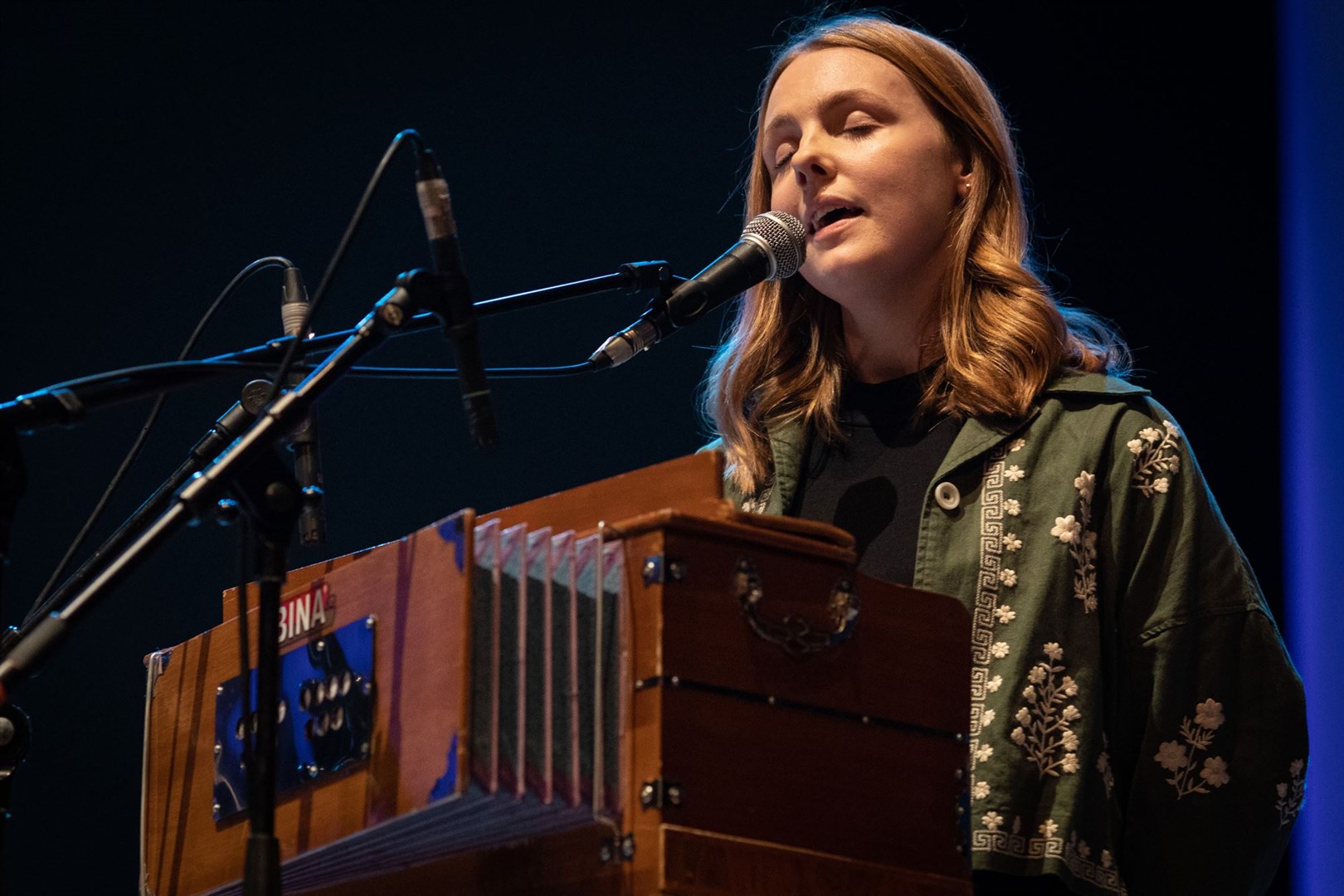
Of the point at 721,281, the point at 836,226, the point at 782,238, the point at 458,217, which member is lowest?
the point at 721,281

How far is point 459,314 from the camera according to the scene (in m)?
1.63

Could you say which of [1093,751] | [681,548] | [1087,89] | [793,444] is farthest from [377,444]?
[681,548]

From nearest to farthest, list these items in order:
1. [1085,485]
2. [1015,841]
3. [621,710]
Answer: [621,710]
[1015,841]
[1085,485]

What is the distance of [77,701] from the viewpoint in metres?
3.63

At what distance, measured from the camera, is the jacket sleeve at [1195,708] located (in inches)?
83.7

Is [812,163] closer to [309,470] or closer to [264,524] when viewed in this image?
[309,470]

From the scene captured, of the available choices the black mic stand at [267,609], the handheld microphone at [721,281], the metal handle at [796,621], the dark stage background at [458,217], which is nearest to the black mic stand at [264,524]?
the black mic stand at [267,609]

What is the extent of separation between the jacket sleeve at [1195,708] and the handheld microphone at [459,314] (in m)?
1.06

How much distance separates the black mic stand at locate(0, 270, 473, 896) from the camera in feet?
4.77

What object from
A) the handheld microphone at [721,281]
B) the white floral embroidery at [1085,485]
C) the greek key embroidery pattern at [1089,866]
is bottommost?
the greek key embroidery pattern at [1089,866]

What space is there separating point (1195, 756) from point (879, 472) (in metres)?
0.66

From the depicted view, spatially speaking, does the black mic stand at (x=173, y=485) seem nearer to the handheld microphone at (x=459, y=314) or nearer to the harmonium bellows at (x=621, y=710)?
the harmonium bellows at (x=621, y=710)

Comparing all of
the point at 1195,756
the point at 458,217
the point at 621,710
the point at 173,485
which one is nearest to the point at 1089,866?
the point at 1195,756

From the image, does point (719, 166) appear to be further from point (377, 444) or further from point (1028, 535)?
point (1028, 535)
